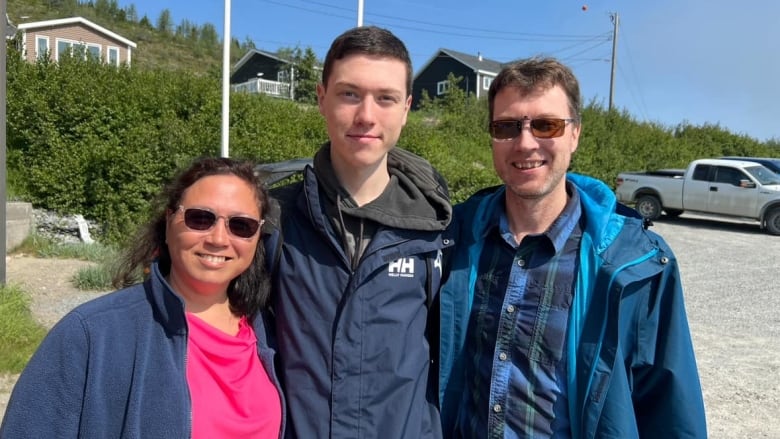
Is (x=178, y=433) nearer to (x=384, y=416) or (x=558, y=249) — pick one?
(x=384, y=416)

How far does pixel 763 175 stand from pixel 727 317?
984 cm

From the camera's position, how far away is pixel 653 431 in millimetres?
1975

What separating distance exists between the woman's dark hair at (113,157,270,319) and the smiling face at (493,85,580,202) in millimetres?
895

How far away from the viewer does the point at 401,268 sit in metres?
2.04

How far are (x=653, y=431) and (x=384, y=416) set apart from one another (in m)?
0.90

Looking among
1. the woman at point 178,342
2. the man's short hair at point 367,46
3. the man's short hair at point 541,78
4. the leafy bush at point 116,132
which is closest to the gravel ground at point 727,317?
the leafy bush at point 116,132

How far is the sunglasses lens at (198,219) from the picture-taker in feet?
6.10

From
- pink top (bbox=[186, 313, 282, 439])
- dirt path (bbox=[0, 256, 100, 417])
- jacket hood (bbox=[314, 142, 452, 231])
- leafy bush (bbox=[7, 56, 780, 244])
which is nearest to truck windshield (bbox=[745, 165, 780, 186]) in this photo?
leafy bush (bbox=[7, 56, 780, 244])

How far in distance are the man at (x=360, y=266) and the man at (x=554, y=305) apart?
159 mm

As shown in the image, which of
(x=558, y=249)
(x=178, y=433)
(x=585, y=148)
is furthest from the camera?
(x=585, y=148)

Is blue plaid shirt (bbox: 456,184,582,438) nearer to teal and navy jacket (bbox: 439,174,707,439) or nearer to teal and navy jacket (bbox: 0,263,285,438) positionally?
teal and navy jacket (bbox: 439,174,707,439)

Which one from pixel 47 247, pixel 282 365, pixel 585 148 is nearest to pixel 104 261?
pixel 47 247

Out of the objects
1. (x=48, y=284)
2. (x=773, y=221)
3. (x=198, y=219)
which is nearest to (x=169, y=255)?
(x=198, y=219)

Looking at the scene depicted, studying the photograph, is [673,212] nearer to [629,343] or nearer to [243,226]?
[629,343]
